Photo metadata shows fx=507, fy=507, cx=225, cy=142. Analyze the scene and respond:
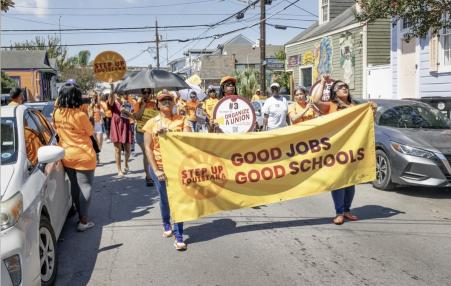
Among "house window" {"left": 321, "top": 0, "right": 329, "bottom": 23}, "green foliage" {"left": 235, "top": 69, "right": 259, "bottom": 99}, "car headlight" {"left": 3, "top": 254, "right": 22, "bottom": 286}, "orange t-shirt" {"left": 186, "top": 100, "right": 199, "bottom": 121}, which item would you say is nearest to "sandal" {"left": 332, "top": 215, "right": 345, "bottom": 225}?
"car headlight" {"left": 3, "top": 254, "right": 22, "bottom": 286}

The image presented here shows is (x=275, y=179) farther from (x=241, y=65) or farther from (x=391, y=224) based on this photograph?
(x=241, y=65)

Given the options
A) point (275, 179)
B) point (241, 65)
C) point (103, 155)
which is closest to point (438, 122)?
point (275, 179)

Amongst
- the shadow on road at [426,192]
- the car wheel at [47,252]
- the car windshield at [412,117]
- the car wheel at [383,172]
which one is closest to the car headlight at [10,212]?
the car wheel at [47,252]

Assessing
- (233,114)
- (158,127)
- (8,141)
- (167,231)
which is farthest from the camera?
(233,114)

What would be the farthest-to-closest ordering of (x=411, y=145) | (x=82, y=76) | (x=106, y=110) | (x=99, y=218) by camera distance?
(x=82, y=76), (x=106, y=110), (x=411, y=145), (x=99, y=218)

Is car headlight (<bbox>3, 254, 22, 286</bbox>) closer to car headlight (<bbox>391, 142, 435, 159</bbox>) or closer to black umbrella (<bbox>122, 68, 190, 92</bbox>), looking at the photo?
black umbrella (<bbox>122, 68, 190, 92</bbox>)

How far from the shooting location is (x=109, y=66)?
9.04m

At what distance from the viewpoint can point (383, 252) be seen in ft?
16.7

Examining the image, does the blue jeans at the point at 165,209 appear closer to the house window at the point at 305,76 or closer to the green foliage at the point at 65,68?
the house window at the point at 305,76

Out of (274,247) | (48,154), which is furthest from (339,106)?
(48,154)

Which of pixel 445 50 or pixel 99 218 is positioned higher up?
pixel 445 50

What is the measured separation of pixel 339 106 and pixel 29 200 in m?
3.93

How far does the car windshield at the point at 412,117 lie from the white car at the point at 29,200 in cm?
542

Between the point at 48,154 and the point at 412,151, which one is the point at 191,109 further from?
the point at 48,154
